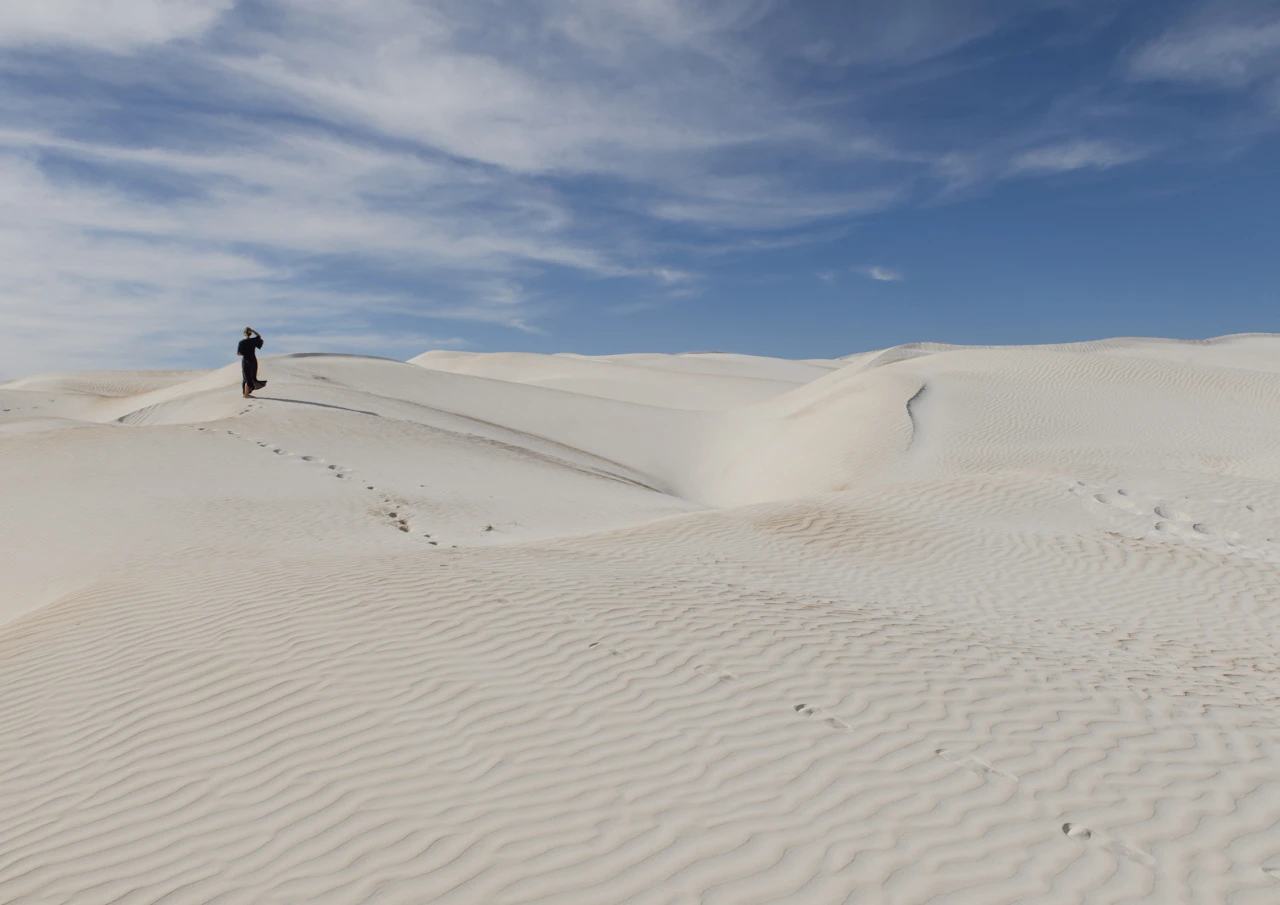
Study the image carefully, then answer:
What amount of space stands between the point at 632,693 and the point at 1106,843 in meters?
2.92

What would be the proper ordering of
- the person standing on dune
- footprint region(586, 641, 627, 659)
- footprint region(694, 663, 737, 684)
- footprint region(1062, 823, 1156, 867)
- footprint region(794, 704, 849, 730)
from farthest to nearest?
the person standing on dune → footprint region(586, 641, 627, 659) → footprint region(694, 663, 737, 684) → footprint region(794, 704, 849, 730) → footprint region(1062, 823, 1156, 867)

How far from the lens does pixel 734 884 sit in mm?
3721

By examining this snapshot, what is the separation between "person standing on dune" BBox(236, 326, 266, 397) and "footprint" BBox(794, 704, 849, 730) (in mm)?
18942

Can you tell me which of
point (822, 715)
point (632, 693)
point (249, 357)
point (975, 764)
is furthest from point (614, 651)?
point (249, 357)

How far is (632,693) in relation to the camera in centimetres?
581

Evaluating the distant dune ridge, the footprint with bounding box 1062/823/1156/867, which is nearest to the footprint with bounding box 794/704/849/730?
the distant dune ridge

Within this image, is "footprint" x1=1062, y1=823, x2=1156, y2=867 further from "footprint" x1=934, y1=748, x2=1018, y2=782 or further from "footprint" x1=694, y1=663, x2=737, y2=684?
"footprint" x1=694, y1=663, x2=737, y2=684

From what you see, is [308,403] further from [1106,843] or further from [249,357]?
[1106,843]

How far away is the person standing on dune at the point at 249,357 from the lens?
67.8 feet

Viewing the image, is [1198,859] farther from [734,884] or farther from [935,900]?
[734,884]

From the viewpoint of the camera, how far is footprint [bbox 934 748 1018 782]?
184 inches

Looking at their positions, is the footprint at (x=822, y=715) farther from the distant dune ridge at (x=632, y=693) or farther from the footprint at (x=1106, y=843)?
the footprint at (x=1106, y=843)

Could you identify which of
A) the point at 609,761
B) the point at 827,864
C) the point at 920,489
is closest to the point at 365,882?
the point at 609,761

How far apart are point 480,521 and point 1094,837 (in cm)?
1177
